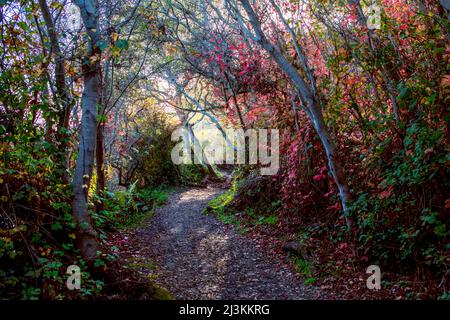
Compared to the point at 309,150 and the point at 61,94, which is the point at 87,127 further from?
the point at 309,150

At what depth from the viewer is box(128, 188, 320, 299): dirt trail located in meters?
5.00

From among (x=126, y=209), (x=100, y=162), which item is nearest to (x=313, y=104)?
(x=100, y=162)

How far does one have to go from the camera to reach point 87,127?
5266 mm

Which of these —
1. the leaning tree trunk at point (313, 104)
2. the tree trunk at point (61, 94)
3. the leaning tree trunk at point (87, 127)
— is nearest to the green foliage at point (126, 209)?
the tree trunk at point (61, 94)

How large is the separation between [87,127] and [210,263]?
307cm

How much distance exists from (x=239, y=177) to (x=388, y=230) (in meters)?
6.88

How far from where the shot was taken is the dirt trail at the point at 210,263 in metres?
5.00

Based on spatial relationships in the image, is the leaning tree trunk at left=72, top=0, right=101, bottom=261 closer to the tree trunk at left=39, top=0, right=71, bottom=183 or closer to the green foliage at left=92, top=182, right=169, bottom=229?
the tree trunk at left=39, top=0, right=71, bottom=183

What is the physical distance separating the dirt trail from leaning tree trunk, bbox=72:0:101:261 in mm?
1465

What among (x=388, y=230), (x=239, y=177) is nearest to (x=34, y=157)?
(x=388, y=230)

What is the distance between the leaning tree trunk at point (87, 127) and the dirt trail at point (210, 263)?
4.81 feet

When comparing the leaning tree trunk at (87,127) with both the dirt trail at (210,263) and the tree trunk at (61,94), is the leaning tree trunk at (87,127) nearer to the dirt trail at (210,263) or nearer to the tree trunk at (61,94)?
the tree trunk at (61,94)

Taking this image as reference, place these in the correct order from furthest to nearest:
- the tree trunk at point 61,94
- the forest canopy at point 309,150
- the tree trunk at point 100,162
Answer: the tree trunk at point 100,162, the tree trunk at point 61,94, the forest canopy at point 309,150
